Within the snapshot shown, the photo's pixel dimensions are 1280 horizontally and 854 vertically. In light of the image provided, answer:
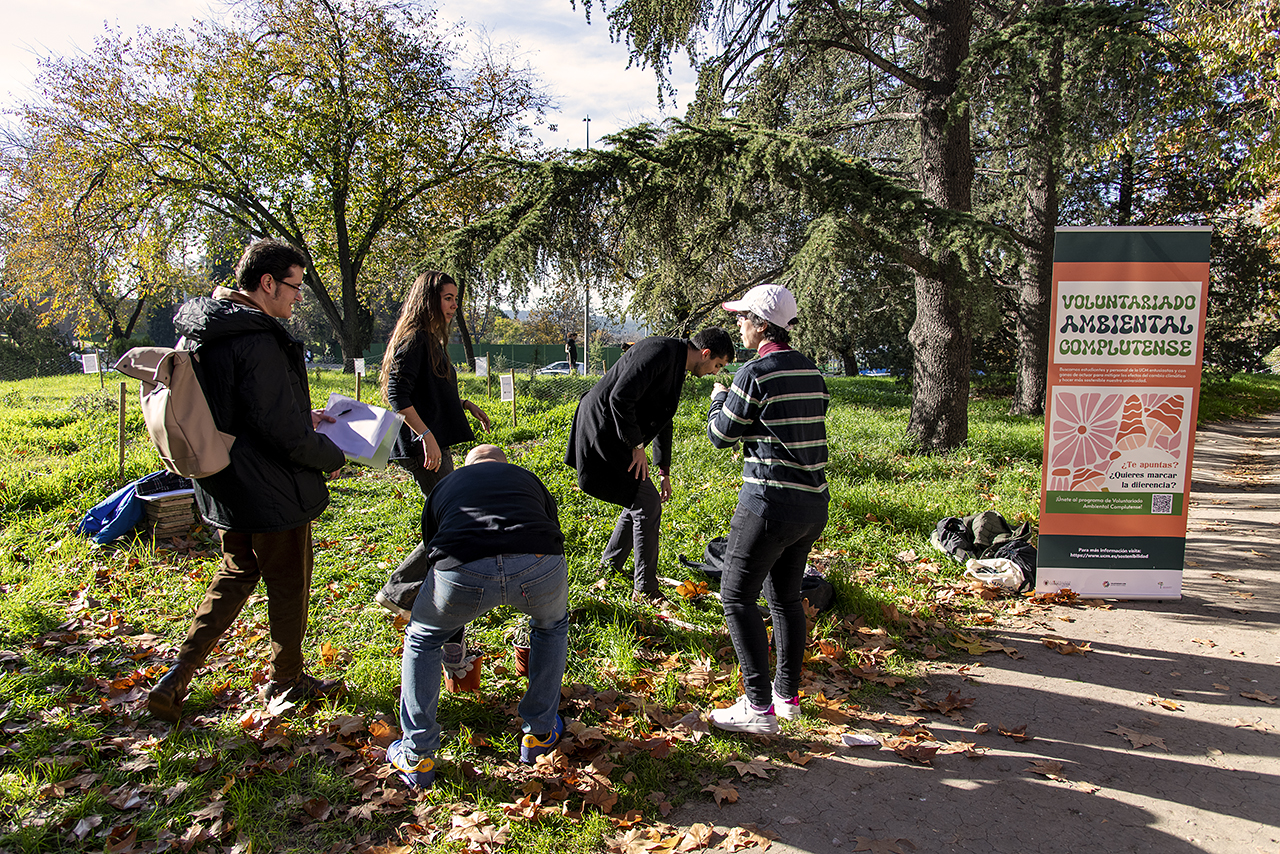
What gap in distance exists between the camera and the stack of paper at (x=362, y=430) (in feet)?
10.7

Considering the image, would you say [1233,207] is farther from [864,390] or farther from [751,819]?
[751,819]

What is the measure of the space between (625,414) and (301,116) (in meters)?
21.0

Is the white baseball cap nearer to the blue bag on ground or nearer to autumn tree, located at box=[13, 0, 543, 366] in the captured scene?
the blue bag on ground

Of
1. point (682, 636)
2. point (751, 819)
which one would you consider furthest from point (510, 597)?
point (682, 636)

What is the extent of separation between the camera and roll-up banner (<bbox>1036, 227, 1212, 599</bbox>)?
4887mm

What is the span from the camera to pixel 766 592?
329cm

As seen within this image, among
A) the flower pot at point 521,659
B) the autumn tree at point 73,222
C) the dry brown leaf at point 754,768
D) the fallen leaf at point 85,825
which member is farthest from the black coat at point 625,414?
the autumn tree at point 73,222

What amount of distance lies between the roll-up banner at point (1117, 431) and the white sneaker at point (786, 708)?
2822 mm

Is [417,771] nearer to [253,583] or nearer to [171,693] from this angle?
[253,583]

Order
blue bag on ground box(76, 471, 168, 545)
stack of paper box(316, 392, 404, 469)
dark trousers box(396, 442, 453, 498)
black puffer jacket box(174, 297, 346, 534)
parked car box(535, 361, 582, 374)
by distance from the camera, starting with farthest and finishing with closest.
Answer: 1. parked car box(535, 361, 582, 374)
2. blue bag on ground box(76, 471, 168, 545)
3. dark trousers box(396, 442, 453, 498)
4. stack of paper box(316, 392, 404, 469)
5. black puffer jacket box(174, 297, 346, 534)

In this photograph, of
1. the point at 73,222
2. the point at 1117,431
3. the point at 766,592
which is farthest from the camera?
the point at 73,222

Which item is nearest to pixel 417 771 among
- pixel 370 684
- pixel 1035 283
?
pixel 370 684

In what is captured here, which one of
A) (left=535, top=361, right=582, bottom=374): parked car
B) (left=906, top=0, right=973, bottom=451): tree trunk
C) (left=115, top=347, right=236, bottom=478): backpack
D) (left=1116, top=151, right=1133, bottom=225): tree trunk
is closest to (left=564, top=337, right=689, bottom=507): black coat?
(left=115, top=347, right=236, bottom=478): backpack

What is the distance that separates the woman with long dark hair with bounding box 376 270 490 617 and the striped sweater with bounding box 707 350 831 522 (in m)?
1.72
